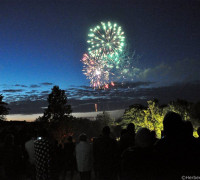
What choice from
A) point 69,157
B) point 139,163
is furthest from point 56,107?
point 139,163

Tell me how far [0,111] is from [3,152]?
160 ft

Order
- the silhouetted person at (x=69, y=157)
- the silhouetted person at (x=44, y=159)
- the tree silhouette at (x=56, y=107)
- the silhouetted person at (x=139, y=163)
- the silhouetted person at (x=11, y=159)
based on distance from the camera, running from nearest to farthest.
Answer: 1. the silhouetted person at (x=139, y=163)
2. the silhouetted person at (x=44, y=159)
3. the silhouetted person at (x=11, y=159)
4. the silhouetted person at (x=69, y=157)
5. the tree silhouette at (x=56, y=107)

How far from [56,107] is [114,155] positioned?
52767 millimetres

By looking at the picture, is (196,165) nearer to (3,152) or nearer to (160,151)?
(160,151)

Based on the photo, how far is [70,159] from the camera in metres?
9.39

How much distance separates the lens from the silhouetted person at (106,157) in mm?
5895

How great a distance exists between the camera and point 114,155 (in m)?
5.97

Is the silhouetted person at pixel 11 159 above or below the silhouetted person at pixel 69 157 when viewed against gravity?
above

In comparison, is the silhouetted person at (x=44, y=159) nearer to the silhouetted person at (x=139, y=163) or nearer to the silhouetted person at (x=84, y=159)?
the silhouetted person at (x=84, y=159)

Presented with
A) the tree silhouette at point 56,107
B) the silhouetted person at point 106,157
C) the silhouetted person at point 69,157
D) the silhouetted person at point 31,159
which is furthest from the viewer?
the tree silhouette at point 56,107

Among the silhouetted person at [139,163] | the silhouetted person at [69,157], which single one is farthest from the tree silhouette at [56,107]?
the silhouetted person at [139,163]

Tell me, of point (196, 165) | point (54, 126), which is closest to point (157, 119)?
point (54, 126)

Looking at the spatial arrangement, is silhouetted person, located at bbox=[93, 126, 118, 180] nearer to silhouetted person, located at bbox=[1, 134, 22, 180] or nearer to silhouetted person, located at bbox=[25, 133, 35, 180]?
silhouetted person, located at bbox=[25, 133, 35, 180]

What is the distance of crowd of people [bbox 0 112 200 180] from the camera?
2.79 metres
